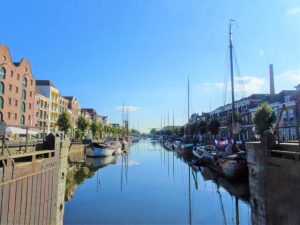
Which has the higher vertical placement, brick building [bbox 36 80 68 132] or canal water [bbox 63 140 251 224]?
brick building [bbox 36 80 68 132]

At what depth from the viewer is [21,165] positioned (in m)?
10.4

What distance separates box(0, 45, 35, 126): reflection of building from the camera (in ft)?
190

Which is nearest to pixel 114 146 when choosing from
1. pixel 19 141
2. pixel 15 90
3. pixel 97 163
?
pixel 97 163

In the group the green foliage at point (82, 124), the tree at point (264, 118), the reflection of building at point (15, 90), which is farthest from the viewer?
the green foliage at point (82, 124)

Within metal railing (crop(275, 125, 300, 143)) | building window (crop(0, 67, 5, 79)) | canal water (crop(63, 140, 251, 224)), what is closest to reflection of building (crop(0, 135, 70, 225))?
canal water (crop(63, 140, 251, 224))

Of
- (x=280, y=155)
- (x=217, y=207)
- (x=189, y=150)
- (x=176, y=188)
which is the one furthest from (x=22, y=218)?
(x=189, y=150)

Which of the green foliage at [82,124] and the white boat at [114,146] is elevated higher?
the green foliage at [82,124]

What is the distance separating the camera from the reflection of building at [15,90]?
5806cm

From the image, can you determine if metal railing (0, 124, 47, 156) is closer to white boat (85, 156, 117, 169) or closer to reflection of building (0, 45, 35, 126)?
white boat (85, 156, 117, 169)

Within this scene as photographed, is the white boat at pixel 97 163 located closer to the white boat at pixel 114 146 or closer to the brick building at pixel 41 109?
the white boat at pixel 114 146

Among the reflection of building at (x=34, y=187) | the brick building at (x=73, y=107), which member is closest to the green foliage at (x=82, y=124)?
the brick building at (x=73, y=107)

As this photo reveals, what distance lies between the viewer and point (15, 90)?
6241cm

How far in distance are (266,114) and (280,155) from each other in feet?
102

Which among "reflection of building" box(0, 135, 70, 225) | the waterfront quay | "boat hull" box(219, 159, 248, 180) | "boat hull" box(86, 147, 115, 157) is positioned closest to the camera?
"reflection of building" box(0, 135, 70, 225)
